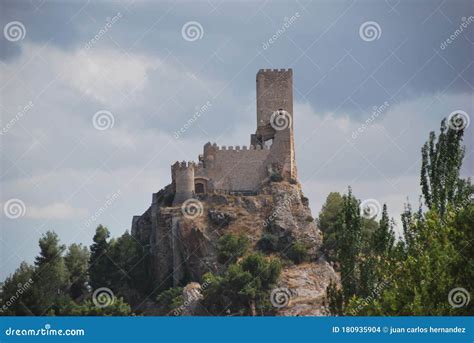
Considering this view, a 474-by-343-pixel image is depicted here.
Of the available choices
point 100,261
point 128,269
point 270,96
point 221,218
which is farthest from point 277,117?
point 100,261

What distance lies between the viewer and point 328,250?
76938 mm

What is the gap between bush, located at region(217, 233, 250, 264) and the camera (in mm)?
75688

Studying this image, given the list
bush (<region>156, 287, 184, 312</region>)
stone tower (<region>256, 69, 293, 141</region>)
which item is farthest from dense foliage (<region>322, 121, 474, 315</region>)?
stone tower (<region>256, 69, 293, 141</region>)

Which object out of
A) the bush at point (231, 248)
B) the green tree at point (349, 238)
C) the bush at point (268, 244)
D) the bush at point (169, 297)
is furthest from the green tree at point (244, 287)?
the green tree at point (349, 238)

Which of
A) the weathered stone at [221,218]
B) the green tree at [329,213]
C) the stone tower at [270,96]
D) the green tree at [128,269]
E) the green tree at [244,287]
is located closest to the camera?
the green tree at [244,287]

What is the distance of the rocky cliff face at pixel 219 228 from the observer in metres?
77.3

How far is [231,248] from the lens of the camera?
250 ft

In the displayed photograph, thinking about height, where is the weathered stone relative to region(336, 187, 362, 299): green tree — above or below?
above

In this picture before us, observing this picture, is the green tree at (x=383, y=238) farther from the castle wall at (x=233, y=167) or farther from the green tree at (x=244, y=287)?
the castle wall at (x=233, y=167)

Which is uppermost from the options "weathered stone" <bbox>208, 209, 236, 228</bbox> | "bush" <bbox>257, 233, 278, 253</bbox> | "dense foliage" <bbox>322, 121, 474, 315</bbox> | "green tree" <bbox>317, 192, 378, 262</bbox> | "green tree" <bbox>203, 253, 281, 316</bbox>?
"green tree" <bbox>317, 192, 378, 262</bbox>

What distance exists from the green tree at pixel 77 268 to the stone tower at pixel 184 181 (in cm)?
1072

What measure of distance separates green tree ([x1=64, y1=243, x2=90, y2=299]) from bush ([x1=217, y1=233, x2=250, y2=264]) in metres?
14.0

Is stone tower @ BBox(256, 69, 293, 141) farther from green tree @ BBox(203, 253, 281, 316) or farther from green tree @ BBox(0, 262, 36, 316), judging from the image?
green tree @ BBox(0, 262, 36, 316)

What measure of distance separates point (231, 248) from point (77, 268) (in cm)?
1635
